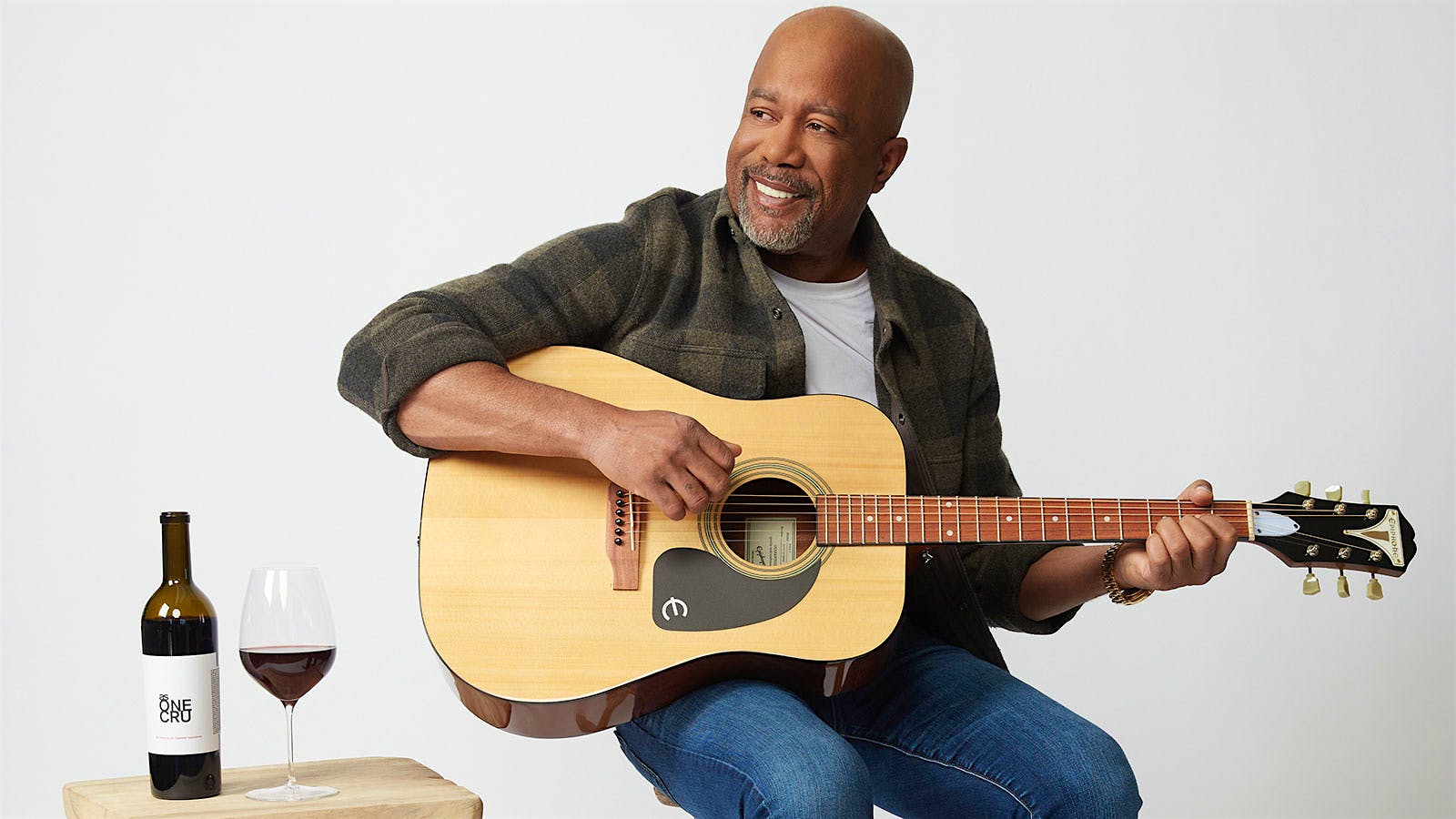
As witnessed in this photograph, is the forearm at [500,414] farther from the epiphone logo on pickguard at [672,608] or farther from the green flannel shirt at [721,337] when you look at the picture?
the epiphone logo on pickguard at [672,608]

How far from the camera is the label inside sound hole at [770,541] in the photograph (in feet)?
5.72

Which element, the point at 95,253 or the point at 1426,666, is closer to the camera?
the point at 95,253

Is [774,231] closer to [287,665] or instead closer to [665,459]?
[665,459]

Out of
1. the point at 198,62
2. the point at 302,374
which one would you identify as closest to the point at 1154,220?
the point at 302,374

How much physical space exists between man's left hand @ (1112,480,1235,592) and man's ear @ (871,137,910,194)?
656mm

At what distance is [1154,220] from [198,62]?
219 centimetres

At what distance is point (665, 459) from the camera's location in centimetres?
161

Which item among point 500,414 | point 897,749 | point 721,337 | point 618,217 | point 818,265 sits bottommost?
point 897,749

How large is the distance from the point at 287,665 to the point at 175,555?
18 centimetres

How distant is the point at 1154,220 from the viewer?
3174 millimetres

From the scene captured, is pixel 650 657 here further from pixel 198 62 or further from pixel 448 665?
pixel 198 62

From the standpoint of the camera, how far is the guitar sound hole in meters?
1.73

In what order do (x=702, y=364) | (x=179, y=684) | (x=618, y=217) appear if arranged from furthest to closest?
(x=618, y=217), (x=702, y=364), (x=179, y=684)

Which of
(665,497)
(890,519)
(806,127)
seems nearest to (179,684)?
(665,497)
